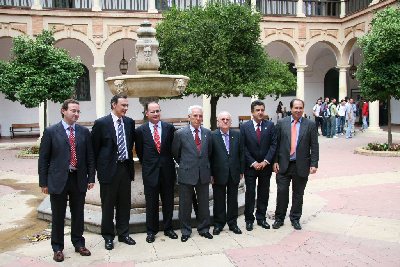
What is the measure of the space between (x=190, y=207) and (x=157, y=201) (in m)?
0.41

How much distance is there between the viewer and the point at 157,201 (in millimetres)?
5453

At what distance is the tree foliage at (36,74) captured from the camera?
1442 cm

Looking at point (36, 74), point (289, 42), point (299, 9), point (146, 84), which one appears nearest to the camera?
point (146, 84)

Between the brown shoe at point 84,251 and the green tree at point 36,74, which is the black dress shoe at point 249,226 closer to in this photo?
the brown shoe at point 84,251

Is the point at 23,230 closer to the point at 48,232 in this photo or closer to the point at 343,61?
the point at 48,232

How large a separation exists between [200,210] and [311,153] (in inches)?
63.8

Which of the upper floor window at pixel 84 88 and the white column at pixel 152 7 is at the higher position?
the white column at pixel 152 7

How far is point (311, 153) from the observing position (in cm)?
581

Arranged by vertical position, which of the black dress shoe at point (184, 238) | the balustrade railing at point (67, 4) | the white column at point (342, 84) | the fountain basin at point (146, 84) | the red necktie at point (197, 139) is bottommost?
the black dress shoe at point (184, 238)

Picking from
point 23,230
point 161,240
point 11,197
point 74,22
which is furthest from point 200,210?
point 74,22

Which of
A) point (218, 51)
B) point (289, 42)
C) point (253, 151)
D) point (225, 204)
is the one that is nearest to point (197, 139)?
point (253, 151)

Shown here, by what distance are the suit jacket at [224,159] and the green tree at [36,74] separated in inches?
407

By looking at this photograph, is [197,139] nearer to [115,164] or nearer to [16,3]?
[115,164]

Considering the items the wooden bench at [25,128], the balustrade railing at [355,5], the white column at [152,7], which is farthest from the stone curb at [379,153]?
the wooden bench at [25,128]
